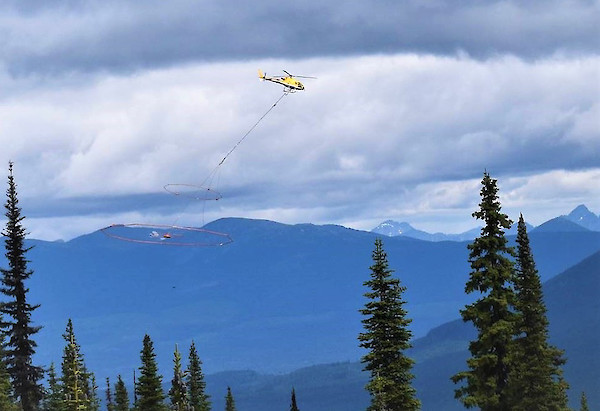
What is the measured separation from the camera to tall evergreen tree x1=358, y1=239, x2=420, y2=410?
208 feet

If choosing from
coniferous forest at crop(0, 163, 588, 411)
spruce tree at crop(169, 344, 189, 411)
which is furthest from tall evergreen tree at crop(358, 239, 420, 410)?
spruce tree at crop(169, 344, 189, 411)

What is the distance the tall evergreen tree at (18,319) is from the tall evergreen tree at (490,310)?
39830 millimetres

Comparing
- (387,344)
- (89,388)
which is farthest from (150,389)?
(89,388)

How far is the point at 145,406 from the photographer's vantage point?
99.6m

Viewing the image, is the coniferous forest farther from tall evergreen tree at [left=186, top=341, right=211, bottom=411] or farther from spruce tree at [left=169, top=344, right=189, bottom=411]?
tall evergreen tree at [left=186, top=341, right=211, bottom=411]

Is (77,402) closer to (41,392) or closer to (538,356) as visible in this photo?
(41,392)

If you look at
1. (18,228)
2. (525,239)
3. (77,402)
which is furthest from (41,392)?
(525,239)

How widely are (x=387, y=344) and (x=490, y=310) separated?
6694 mm

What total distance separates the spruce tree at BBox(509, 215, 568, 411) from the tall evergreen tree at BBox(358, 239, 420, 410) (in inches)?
242

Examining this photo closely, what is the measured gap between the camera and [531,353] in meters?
67.7

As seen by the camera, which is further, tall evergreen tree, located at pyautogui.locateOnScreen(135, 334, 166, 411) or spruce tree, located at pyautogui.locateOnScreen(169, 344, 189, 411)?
tall evergreen tree, located at pyautogui.locateOnScreen(135, 334, 166, 411)

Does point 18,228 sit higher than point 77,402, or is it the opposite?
point 18,228

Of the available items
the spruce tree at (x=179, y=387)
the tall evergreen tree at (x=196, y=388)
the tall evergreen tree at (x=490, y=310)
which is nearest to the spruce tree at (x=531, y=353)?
the tall evergreen tree at (x=490, y=310)

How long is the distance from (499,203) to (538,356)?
39.2ft
